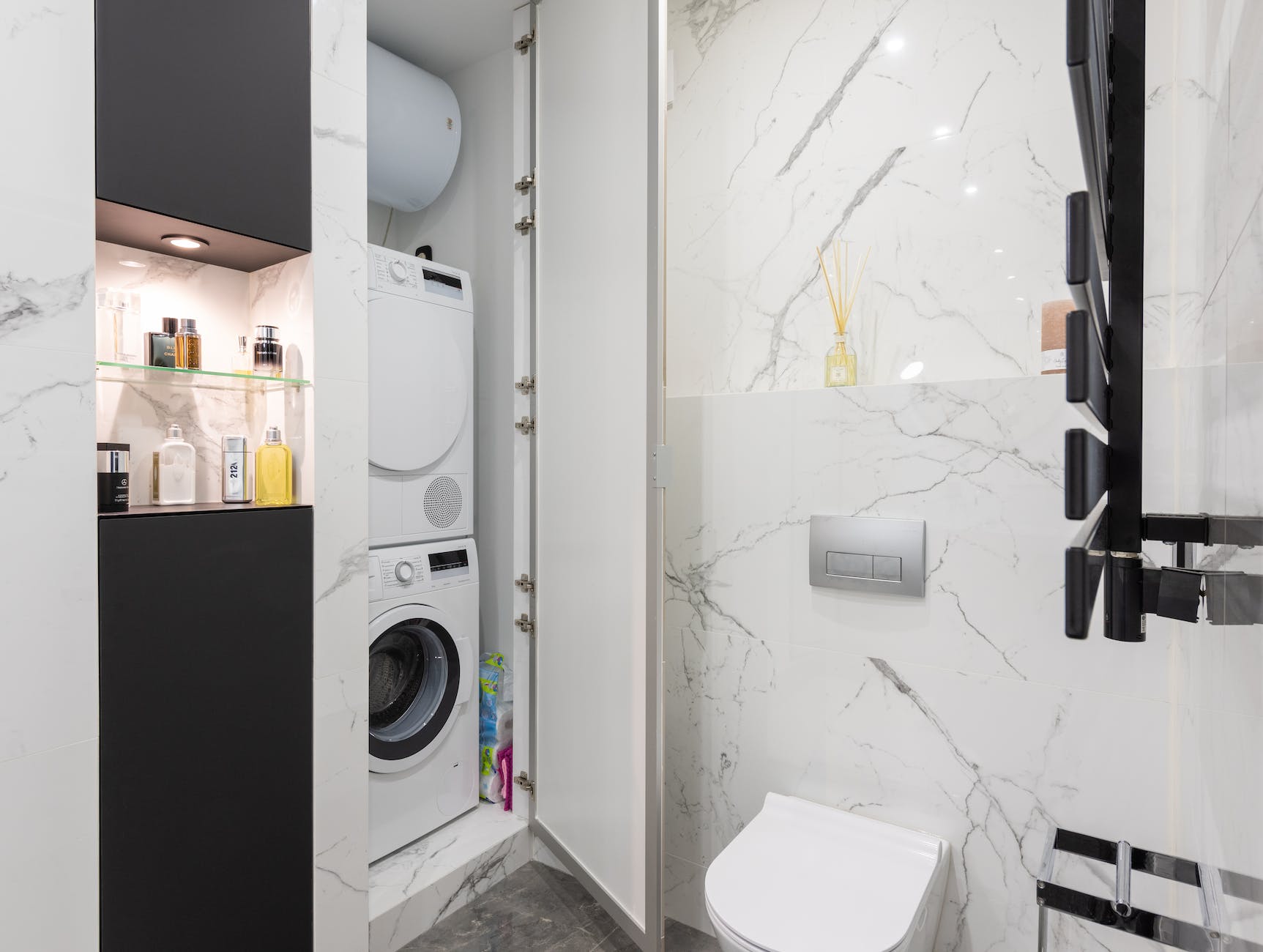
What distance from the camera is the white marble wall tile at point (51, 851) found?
1.11 meters

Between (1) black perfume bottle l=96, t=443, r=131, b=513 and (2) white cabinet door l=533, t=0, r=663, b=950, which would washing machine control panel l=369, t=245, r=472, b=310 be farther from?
(1) black perfume bottle l=96, t=443, r=131, b=513

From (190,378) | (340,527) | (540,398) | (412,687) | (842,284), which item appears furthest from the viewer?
(412,687)

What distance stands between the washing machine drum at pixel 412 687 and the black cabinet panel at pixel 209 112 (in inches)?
48.1

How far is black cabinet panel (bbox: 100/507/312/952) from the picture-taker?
48.2 inches

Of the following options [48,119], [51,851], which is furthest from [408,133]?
[51,851]

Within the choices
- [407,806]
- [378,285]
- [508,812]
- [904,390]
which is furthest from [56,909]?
[904,390]

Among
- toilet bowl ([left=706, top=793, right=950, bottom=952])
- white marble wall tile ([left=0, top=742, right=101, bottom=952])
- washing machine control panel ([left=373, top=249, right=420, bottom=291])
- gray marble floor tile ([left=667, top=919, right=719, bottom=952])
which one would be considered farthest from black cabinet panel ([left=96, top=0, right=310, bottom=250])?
gray marble floor tile ([left=667, top=919, right=719, bottom=952])

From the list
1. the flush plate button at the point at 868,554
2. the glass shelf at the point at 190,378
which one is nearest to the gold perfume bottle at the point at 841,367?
the flush plate button at the point at 868,554

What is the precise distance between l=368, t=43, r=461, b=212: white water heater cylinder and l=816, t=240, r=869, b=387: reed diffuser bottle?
1.49 metres

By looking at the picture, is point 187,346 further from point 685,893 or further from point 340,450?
point 685,893

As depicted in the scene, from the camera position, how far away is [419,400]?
7.04ft

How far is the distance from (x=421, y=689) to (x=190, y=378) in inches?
48.4

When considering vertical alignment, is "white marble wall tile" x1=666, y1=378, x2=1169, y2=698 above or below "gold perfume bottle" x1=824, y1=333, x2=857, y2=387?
below

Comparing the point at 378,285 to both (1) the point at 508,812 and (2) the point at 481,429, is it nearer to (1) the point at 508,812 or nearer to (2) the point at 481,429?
(2) the point at 481,429
